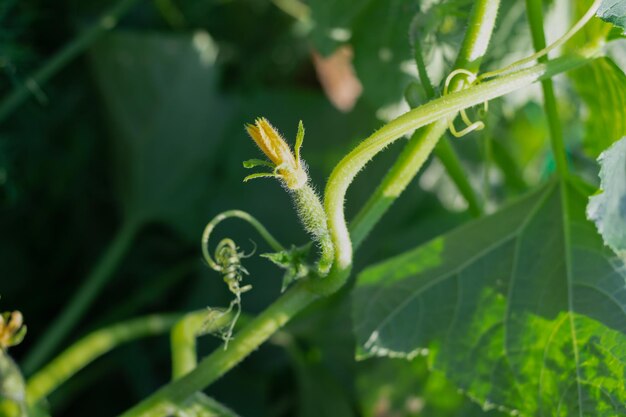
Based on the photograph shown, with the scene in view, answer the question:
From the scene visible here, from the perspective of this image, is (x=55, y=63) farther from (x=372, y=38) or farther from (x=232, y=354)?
(x=232, y=354)

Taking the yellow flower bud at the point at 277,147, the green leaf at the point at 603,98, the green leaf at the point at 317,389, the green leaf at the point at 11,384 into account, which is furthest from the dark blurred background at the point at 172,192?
the yellow flower bud at the point at 277,147

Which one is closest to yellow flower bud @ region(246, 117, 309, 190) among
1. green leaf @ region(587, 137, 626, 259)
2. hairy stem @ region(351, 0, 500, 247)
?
hairy stem @ region(351, 0, 500, 247)

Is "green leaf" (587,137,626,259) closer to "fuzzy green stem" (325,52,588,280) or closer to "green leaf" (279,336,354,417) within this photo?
"fuzzy green stem" (325,52,588,280)

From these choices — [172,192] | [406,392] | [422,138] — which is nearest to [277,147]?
[422,138]

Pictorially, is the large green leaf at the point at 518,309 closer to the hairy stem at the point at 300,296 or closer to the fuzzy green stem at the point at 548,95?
the fuzzy green stem at the point at 548,95

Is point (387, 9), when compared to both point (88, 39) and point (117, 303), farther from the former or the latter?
point (117, 303)

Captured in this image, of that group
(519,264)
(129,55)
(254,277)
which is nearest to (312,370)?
(254,277)
